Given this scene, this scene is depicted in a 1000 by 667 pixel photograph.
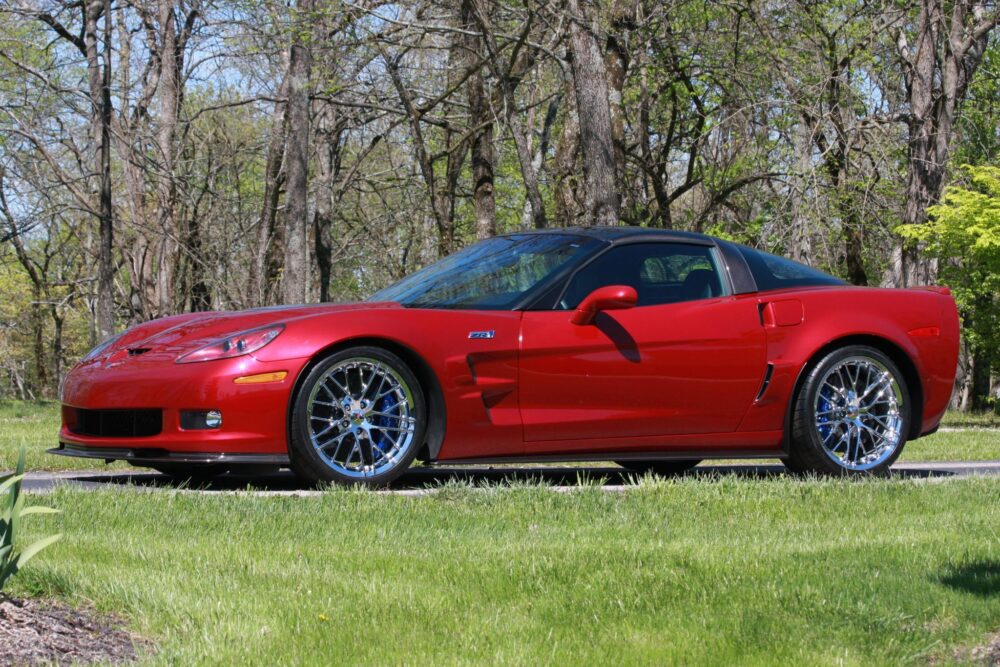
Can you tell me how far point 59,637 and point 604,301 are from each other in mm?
4177

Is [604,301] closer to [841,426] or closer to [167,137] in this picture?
[841,426]

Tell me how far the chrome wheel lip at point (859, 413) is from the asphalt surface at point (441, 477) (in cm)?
26

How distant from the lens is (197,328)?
280 inches

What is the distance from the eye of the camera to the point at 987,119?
1251 inches

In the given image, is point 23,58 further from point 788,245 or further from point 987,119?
point 987,119

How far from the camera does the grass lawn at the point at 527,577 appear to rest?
367 cm

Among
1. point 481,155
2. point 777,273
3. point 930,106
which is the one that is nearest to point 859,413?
point 777,273

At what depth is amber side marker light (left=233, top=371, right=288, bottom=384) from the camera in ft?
21.8

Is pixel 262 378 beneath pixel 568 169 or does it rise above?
beneath

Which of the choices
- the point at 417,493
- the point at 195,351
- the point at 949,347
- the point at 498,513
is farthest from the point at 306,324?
the point at 949,347

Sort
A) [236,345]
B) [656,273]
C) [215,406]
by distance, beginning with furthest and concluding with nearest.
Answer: [656,273]
[236,345]
[215,406]

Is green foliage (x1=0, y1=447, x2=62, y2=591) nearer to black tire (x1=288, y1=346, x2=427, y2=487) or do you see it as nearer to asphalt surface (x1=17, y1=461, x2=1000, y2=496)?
asphalt surface (x1=17, y1=461, x2=1000, y2=496)

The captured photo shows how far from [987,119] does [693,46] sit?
13.5m

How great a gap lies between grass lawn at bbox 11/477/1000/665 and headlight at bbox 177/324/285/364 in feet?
2.56
